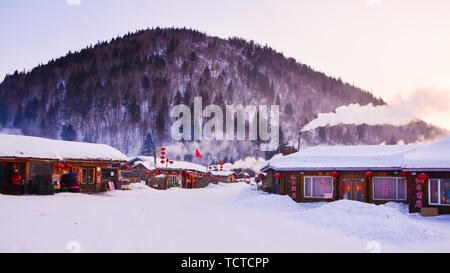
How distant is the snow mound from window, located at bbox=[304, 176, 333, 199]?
20.2 ft

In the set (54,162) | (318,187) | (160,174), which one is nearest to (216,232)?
(318,187)

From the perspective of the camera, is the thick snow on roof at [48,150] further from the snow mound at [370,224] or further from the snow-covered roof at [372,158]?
the snow mound at [370,224]

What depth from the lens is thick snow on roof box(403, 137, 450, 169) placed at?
18656mm

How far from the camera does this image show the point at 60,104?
150750mm

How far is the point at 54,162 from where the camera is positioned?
26844 millimetres

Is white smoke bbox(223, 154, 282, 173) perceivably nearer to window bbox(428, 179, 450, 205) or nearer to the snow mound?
window bbox(428, 179, 450, 205)

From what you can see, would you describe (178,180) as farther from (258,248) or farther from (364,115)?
(258,248)

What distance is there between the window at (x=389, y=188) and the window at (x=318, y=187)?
2801mm

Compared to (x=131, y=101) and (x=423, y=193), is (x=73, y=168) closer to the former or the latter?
(x=423, y=193)
